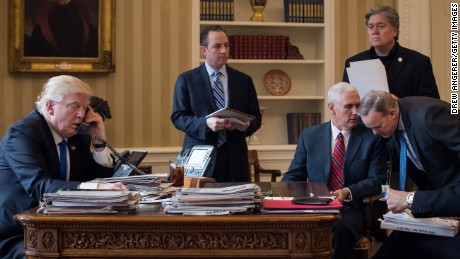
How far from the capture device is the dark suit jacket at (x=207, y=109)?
4.22m

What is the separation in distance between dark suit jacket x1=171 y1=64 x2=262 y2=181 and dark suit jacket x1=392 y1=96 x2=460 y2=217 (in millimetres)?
1353

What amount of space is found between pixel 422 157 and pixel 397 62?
1.21m

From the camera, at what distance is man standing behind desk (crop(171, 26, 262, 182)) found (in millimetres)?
4228

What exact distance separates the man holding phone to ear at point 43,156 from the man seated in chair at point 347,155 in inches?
48.9

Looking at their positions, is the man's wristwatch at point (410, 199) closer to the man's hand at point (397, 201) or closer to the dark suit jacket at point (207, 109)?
the man's hand at point (397, 201)

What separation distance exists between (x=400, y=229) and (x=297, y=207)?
89 centimetres

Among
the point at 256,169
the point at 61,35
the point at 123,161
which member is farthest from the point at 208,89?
Answer: the point at 61,35

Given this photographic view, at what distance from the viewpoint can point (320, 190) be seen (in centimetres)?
295

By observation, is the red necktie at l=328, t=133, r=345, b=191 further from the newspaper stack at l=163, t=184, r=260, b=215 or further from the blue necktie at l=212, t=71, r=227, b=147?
the newspaper stack at l=163, t=184, r=260, b=215

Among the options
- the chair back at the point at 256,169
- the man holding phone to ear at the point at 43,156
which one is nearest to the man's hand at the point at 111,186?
the man holding phone to ear at the point at 43,156

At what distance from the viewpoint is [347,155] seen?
3.67 m

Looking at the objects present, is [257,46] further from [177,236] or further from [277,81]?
[177,236]

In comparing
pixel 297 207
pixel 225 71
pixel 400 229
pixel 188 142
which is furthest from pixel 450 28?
pixel 297 207

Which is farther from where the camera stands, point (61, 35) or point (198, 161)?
point (61, 35)
